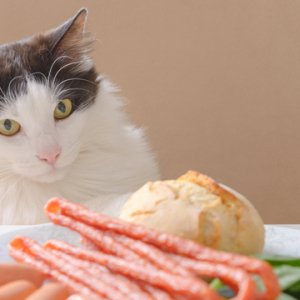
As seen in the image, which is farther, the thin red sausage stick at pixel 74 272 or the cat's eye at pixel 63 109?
the cat's eye at pixel 63 109

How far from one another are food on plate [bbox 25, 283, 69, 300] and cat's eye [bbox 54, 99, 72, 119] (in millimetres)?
676

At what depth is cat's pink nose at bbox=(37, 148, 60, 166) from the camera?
98 centimetres

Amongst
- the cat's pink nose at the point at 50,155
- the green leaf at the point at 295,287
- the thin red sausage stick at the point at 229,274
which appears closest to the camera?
the thin red sausage stick at the point at 229,274

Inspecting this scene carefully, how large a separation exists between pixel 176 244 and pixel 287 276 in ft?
0.52

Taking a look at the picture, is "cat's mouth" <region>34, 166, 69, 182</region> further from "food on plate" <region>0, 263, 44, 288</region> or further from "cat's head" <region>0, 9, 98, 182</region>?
"food on plate" <region>0, 263, 44, 288</region>

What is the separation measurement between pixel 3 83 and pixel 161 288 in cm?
80

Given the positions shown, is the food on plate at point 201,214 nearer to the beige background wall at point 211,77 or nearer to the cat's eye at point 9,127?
the cat's eye at point 9,127

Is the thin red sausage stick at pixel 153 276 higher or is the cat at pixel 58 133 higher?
the cat at pixel 58 133

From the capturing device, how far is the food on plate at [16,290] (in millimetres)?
443

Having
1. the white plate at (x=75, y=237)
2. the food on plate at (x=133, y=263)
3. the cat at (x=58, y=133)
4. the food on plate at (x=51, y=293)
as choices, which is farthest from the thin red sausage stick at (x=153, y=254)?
the cat at (x=58, y=133)

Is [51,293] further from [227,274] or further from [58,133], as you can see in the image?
[58,133]

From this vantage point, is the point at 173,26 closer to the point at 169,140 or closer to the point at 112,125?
the point at 169,140

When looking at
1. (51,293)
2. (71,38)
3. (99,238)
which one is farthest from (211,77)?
(51,293)

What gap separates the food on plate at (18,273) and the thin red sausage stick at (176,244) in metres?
0.10
